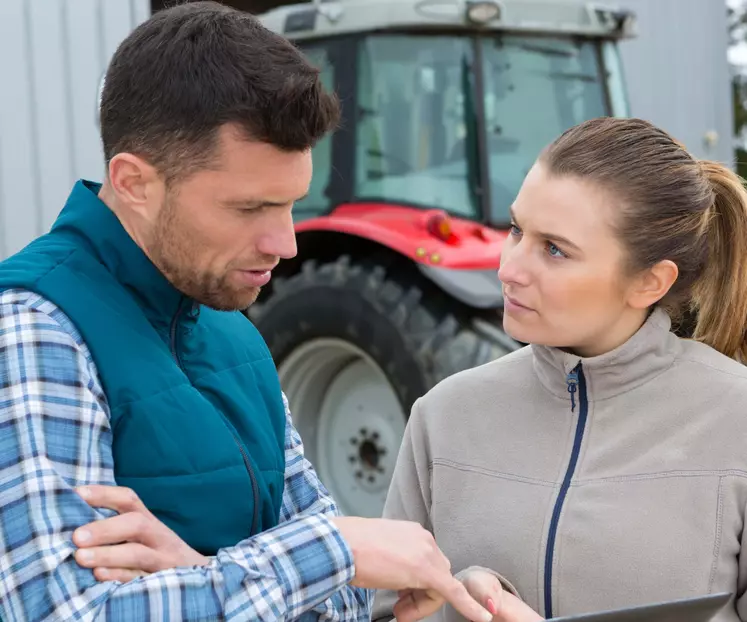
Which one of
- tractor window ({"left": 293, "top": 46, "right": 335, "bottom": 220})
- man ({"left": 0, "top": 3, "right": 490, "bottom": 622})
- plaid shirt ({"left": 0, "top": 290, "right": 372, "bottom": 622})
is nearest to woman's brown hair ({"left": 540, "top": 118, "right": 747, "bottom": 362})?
man ({"left": 0, "top": 3, "right": 490, "bottom": 622})

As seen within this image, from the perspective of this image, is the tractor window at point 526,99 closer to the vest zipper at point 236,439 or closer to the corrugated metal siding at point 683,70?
the corrugated metal siding at point 683,70

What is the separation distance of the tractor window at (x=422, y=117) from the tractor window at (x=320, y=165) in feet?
0.56

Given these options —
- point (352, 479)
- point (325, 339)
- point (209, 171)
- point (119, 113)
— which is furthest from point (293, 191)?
point (352, 479)

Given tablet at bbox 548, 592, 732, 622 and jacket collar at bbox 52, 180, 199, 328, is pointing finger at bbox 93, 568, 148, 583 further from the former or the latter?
tablet at bbox 548, 592, 732, 622

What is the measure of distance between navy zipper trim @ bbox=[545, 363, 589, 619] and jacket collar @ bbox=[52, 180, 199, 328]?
2.09 ft

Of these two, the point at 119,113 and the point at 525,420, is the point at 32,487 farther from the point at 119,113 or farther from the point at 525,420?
the point at 525,420

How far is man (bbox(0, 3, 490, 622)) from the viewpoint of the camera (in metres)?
1.27

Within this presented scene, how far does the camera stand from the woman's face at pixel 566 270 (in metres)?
1.73

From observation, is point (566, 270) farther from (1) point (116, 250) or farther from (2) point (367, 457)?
(2) point (367, 457)

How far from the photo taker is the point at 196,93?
4.76 ft

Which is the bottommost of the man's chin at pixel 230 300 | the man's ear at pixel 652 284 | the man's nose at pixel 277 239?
the man's ear at pixel 652 284

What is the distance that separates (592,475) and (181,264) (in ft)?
2.24

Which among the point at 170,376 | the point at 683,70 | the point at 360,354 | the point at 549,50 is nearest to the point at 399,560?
the point at 170,376

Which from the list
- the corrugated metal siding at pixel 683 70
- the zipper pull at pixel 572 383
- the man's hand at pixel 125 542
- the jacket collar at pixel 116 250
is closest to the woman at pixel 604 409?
the zipper pull at pixel 572 383
